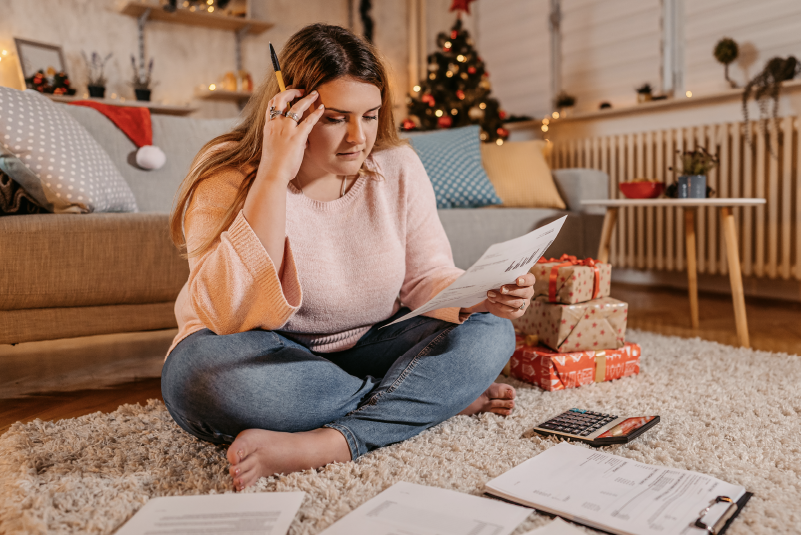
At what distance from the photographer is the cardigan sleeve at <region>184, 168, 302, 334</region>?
2.90 feet

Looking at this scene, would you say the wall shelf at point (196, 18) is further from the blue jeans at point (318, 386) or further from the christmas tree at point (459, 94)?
the blue jeans at point (318, 386)

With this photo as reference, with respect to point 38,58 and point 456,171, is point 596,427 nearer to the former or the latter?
point 456,171

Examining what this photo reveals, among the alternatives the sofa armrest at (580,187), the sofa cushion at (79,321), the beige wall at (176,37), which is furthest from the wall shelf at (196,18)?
the sofa cushion at (79,321)

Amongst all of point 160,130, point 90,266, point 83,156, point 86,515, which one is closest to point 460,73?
Answer: point 160,130

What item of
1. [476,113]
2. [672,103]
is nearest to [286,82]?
[672,103]

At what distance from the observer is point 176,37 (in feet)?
12.4

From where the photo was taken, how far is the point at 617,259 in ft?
10.8

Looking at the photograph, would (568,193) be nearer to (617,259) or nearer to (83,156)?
(617,259)

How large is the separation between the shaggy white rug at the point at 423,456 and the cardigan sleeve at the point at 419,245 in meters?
0.26

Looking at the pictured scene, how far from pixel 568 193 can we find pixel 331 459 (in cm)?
194

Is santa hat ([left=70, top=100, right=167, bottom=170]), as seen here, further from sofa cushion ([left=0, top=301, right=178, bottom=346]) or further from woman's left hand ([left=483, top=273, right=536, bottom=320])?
woman's left hand ([left=483, top=273, right=536, bottom=320])

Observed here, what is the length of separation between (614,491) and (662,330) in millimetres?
1406

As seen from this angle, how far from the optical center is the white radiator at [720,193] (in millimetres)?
2555

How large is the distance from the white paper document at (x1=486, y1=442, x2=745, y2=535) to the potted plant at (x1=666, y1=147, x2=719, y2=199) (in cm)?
132
